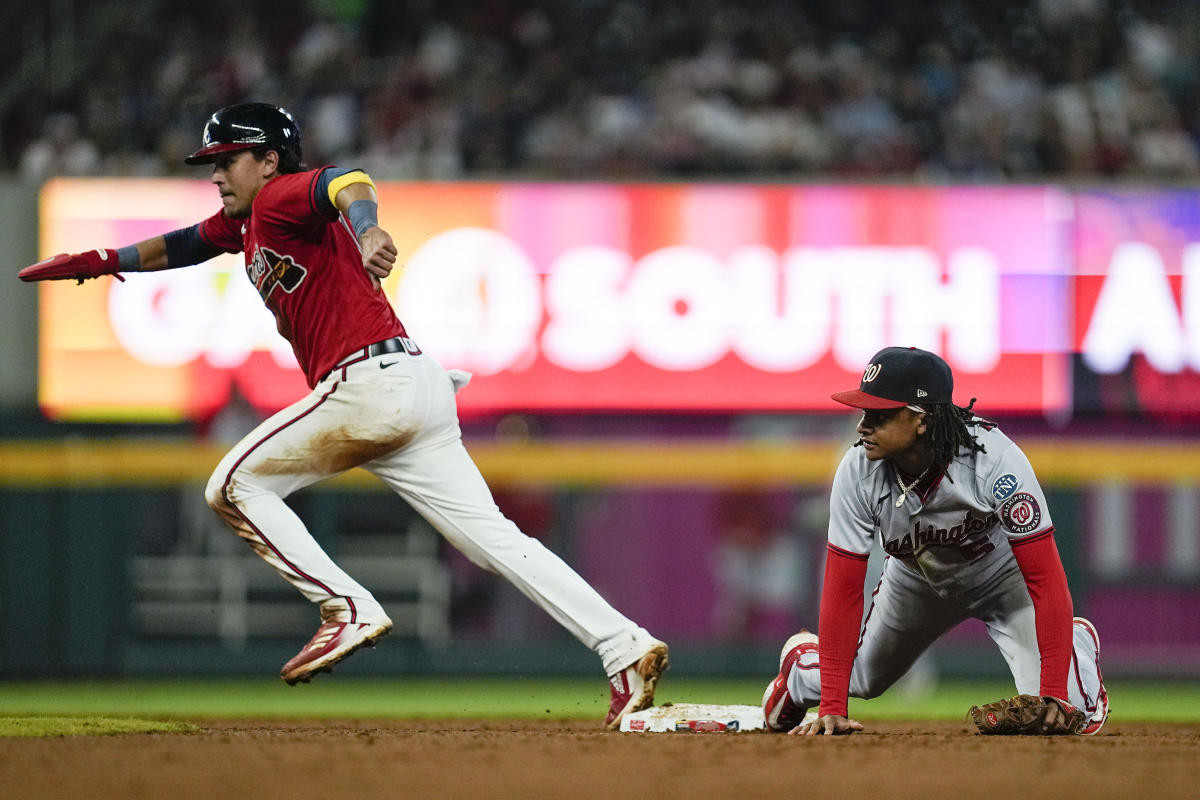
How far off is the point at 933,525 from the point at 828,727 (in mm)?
622

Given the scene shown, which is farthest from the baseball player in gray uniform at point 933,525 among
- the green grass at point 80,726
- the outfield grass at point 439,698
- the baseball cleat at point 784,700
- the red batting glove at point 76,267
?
the outfield grass at point 439,698

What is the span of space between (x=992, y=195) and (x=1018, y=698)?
597cm

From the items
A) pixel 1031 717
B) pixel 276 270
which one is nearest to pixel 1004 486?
pixel 1031 717


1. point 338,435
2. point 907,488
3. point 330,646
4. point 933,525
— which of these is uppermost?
point 338,435

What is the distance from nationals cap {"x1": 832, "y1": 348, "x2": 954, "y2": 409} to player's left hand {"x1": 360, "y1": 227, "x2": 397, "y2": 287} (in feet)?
3.92

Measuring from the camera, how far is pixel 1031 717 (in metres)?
4.36

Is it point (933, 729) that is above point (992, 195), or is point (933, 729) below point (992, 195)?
below

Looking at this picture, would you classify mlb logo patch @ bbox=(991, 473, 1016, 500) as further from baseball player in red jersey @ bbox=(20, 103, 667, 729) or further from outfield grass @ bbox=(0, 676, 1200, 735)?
outfield grass @ bbox=(0, 676, 1200, 735)

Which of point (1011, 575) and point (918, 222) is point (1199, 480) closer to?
point (918, 222)

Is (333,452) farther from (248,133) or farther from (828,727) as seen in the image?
(828,727)

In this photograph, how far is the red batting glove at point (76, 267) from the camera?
507cm

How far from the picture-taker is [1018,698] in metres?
4.44

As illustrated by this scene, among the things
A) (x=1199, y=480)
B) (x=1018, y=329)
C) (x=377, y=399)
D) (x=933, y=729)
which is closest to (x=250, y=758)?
(x=377, y=399)

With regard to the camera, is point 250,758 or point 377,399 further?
point 377,399
